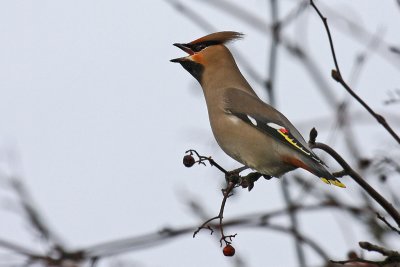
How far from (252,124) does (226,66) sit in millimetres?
516

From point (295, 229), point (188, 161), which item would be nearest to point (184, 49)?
point (295, 229)

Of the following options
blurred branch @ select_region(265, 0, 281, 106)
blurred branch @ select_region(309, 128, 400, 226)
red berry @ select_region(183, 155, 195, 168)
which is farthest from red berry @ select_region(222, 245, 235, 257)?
blurred branch @ select_region(265, 0, 281, 106)

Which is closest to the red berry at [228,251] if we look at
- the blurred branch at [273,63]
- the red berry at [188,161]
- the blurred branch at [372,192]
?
the red berry at [188,161]

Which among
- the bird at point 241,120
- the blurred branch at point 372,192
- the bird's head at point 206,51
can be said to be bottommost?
the blurred branch at point 372,192

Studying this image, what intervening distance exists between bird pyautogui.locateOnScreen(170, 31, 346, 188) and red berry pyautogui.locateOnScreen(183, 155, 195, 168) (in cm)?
51

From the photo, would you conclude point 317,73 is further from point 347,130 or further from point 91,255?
point 91,255

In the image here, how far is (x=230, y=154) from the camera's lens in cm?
354

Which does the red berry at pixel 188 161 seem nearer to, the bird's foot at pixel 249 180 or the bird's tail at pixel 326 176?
the bird's foot at pixel 249 180

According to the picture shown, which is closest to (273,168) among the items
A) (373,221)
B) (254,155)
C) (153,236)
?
(254,155)

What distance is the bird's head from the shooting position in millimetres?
3883

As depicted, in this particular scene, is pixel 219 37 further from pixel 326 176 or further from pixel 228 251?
pixel 228 251

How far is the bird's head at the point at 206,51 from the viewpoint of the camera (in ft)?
12.7

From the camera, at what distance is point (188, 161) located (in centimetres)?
280

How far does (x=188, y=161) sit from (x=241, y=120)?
890mm
